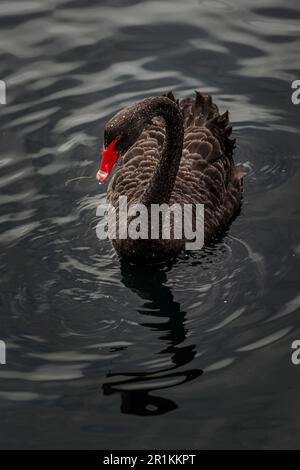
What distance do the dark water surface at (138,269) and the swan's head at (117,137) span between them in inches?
42.6

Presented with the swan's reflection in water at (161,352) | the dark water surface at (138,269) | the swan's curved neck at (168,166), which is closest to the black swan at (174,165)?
the swan's curved neck at (168,166)

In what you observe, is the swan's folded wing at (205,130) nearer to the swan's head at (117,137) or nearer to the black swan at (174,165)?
the black swan at (174,165)

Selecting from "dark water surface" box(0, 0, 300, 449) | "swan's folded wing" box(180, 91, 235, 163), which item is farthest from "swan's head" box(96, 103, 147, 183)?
"swan's folded wing" box(180, 91, 235, 163)

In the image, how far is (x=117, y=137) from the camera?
25.0ft

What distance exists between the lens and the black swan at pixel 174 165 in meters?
8.17

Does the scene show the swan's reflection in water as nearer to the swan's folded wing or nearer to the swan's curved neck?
the swan's curved neck

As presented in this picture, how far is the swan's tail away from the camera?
9.21 metres

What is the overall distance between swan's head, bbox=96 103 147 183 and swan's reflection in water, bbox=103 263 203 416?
1.14 meters

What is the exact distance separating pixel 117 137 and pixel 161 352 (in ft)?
5.84

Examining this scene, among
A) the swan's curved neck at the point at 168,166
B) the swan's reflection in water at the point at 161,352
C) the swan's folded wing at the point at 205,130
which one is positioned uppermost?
the swan's folded wing at the point at 205,130

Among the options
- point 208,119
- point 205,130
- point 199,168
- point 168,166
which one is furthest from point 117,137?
point 208,119

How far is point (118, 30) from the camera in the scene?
1181 centimetres

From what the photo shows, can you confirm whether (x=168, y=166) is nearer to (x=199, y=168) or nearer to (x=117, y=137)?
(x=199, y=168)
